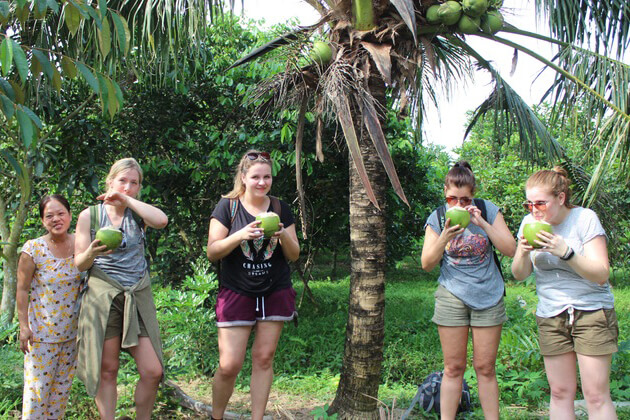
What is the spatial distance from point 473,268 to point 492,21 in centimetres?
178

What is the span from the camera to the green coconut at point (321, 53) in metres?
3.35

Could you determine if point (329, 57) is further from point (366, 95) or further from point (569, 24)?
point (569, 24)

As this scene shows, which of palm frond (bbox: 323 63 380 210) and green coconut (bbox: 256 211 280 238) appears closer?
green coconut (bbox: 256 211 280 238)

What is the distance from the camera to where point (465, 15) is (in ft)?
11.4

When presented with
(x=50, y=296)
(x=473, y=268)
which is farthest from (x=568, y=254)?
(x=50, y=296)

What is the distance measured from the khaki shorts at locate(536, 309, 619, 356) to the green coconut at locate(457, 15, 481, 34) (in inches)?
76.2

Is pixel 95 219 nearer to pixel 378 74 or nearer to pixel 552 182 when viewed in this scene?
Result: pixel 378 74

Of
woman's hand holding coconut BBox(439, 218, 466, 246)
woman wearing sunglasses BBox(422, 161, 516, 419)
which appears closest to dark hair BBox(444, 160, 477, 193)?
woman wearing sunglasses BBox(422, 161, 516, 419)

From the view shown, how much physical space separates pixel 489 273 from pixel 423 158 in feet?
13.2

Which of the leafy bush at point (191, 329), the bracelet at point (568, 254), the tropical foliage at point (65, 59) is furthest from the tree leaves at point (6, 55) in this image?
the leafy bush at point (191, 329)

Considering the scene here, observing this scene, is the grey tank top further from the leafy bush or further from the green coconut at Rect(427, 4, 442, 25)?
the green coconut at Rect(427, 4, 442, 25)

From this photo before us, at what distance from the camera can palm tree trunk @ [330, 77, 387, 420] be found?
3.26m

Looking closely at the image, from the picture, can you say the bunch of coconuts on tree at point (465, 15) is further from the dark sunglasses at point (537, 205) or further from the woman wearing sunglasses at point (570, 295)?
the dark sunglasses at point (537, 205)

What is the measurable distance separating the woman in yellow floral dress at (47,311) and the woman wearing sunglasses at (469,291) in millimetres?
2142
